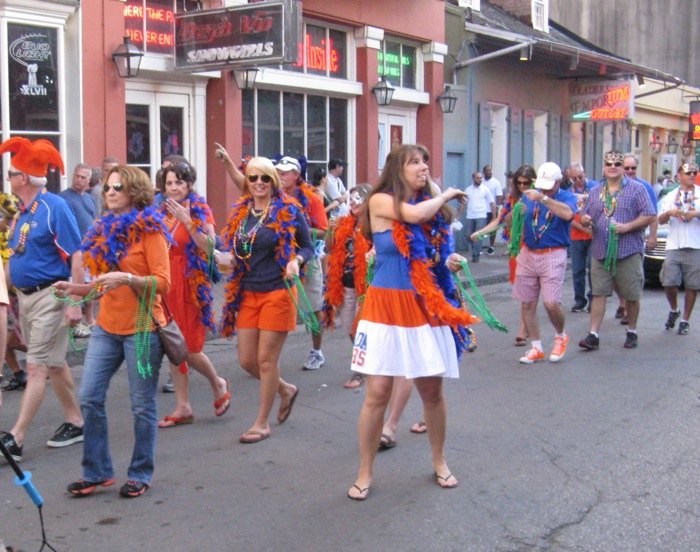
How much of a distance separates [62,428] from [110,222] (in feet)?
5.83

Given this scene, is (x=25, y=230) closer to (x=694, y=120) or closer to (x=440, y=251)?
(x=440, y=251)

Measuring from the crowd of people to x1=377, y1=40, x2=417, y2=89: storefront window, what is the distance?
33.4 feet

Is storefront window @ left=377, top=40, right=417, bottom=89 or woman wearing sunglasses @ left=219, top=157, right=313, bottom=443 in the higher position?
storefront window @ left=377, top=40, right=417, bottom=89

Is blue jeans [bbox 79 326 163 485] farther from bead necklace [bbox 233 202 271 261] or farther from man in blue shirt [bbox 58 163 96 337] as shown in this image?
man in blue shirt [bbox 58 163 96 337]

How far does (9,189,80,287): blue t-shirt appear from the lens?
19.0 feet

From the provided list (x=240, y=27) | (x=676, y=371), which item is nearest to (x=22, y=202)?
(x=676, y=371)

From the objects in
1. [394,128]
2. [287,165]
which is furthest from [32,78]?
[394,128]

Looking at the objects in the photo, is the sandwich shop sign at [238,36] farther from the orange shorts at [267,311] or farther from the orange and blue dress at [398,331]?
the orange and blue dress at [398,331]

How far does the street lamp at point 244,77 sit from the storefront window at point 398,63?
14.6 feet

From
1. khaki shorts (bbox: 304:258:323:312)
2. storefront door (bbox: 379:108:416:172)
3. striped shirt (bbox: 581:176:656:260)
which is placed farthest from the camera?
storefront door (bbox: 379:108:416:172)

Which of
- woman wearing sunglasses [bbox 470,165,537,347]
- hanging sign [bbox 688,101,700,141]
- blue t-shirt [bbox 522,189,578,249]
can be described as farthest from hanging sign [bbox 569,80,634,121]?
blue t-shirt [bbox 522,189,578,249]

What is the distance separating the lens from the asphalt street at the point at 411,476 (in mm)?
4566

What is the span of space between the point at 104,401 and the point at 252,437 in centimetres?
140

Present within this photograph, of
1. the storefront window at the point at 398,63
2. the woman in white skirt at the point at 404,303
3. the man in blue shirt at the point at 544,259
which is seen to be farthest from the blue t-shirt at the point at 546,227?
the storefront window at the point at 398,63
